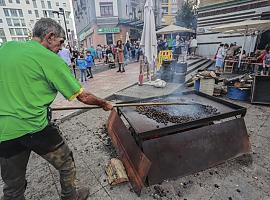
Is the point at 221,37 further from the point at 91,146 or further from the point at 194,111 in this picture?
the point at 91,146

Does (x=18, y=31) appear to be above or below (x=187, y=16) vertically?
above

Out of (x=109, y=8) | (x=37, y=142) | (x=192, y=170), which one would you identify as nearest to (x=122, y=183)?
(x=192, y=170)

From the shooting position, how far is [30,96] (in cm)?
182

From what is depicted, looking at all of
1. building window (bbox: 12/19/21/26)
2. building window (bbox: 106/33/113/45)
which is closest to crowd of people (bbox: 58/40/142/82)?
building window (bbox: 106/33/113/45)

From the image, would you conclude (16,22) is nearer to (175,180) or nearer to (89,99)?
(89,99)

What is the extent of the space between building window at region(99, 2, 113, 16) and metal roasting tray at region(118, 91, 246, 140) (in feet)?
103

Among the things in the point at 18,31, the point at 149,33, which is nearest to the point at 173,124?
the point at 149,33

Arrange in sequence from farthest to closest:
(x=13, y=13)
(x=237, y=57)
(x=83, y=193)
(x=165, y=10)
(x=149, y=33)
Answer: (x=13, y=13), (x=165, y=10), (x=237, y=57), (x=149, y=33), (x=83, y=193)

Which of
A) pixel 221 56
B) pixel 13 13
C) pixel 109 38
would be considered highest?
pixel 13 13

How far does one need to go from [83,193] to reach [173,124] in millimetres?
1738

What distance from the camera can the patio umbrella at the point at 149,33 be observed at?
736 centimetres

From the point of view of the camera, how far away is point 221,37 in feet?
53.4

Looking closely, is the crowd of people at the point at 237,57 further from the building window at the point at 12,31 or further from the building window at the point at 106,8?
the building window at the point at 12,31

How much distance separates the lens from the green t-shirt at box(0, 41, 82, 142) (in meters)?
1.75
